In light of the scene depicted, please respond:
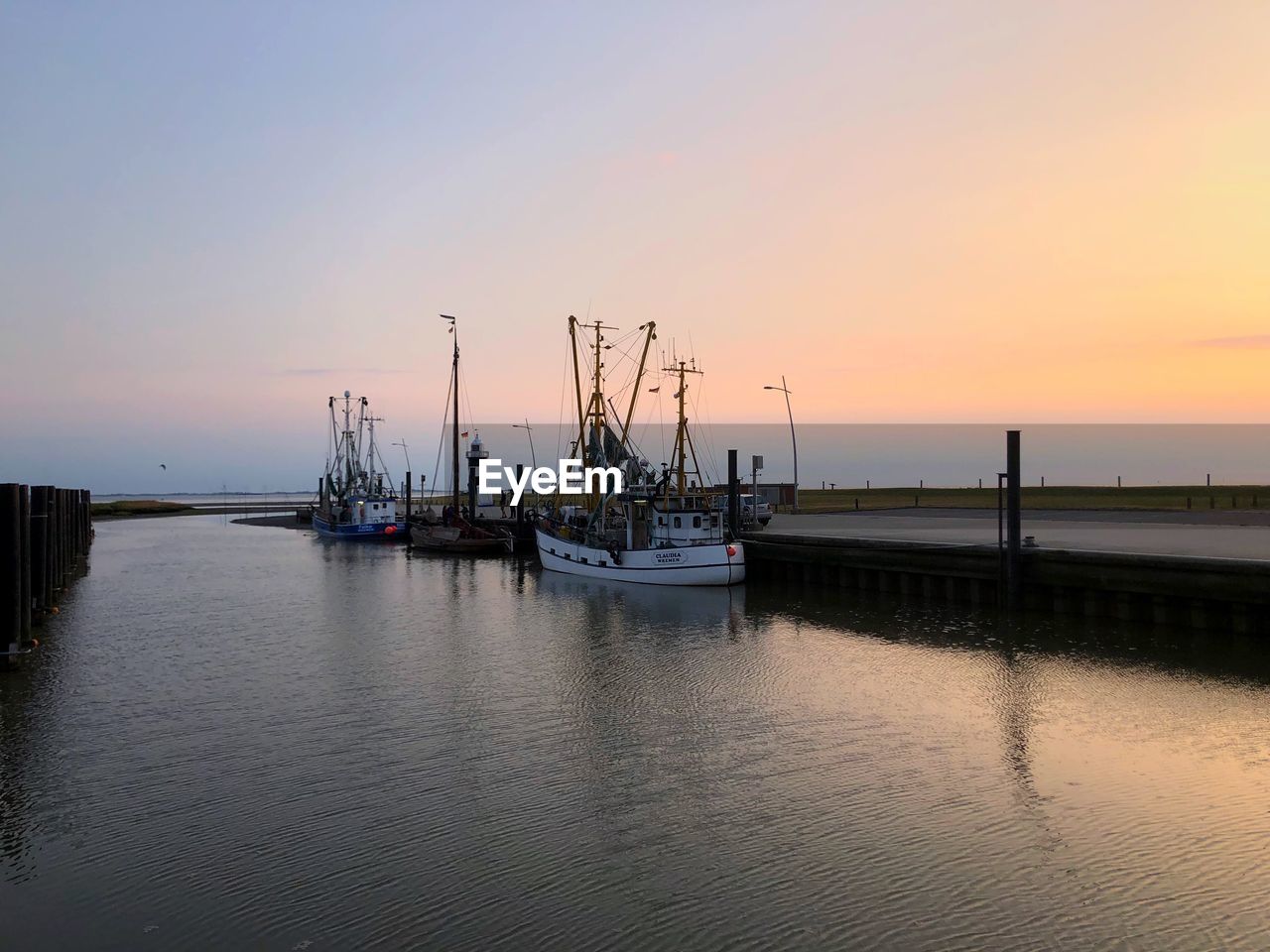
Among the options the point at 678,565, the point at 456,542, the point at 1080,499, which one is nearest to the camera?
the point at 678,565

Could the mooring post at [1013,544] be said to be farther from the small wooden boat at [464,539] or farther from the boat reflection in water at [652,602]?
the small wooden boat at [464,539]

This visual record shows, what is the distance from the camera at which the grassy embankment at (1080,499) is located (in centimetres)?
6291

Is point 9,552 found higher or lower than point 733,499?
lower

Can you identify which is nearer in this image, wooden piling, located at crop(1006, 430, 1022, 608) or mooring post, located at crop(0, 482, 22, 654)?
mooring post, located at crop(0, 482, 22, 654)

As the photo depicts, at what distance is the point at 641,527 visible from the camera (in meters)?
44.7

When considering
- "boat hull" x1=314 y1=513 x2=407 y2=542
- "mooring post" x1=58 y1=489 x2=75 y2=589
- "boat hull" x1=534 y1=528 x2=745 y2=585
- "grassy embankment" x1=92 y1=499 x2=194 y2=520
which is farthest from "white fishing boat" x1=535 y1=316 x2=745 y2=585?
"grassy embankment" x1=92 y1=499 x2=194 y2=520

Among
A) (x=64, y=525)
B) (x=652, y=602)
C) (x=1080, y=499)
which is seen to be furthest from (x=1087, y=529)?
(x=64, y=525)

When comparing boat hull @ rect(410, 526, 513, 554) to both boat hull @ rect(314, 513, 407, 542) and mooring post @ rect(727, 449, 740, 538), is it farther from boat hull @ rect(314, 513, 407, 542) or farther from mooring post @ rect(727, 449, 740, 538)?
mooring post @ rect(727, 449, 740, 538)

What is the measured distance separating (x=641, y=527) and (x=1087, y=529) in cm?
1937

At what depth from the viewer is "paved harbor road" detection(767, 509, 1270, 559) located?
109ft

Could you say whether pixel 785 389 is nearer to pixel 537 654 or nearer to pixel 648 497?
pixel 648 497

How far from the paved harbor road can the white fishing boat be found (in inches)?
281

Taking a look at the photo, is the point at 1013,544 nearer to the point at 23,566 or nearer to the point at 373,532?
the point at 23,566

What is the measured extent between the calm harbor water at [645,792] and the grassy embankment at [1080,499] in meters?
40.2
